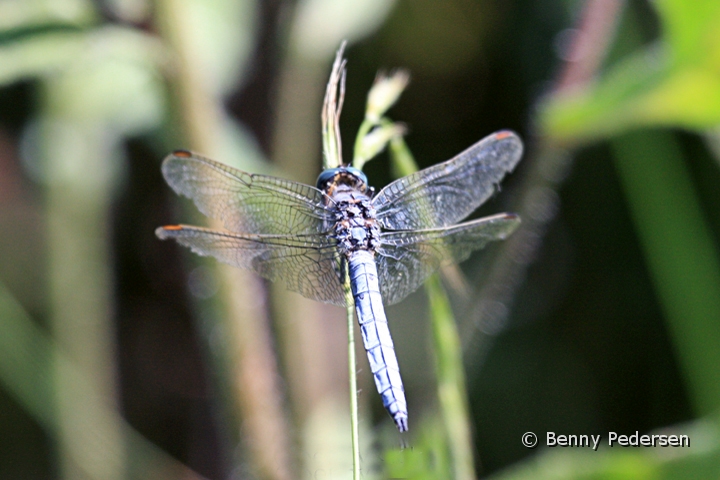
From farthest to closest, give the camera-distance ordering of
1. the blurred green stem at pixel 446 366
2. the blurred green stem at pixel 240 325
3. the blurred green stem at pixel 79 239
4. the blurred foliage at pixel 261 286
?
1. the blurred green stem at pixel 79 239
2. the blurred foliage at pixel 261 286
3. the blurred green stem at pixel 240 325
4. the blurred green stem at pixel 446 366

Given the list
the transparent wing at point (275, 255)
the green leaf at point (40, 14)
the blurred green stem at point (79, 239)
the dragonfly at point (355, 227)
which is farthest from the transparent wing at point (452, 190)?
the blurred green stem at point (79, 239)

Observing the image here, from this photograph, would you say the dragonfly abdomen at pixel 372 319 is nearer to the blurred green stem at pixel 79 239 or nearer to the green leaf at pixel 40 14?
the green leaf at pixel 40 14

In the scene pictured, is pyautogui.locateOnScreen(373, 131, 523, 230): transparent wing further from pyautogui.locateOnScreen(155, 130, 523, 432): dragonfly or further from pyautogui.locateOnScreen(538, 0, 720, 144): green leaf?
pyautogui.locateOnScreen(538, 0, 720, 144): green leaf

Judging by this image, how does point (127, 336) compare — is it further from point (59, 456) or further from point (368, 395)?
point (368, 395)

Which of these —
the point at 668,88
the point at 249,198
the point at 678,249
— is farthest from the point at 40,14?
Answer: the point at 678,249

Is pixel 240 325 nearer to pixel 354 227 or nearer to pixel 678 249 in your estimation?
pixel 354 227
